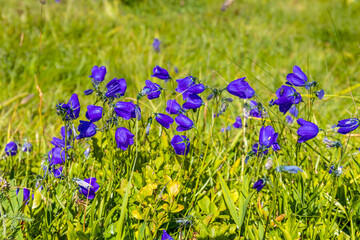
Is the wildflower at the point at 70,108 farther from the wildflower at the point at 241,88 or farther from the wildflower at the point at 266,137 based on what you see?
the wildflower at the point at 266,137

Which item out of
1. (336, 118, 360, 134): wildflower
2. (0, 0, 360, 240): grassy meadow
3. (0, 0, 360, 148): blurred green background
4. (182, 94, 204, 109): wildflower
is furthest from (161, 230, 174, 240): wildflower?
(0, 0, 360, 148): blurred green background

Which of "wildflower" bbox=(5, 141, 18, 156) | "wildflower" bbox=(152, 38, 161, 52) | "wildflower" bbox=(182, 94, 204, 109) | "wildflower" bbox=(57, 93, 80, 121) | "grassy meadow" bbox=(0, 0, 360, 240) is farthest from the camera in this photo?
"wildflower" bbox=(152, 38, 161, 52)

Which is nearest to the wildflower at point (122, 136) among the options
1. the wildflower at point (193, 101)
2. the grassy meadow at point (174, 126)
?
the grassy meadow at point (174, 126)

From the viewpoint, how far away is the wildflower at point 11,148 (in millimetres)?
2176

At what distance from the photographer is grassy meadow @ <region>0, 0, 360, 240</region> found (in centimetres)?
163

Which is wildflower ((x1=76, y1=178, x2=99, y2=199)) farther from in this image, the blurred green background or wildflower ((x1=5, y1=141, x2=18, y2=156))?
the blurred green background

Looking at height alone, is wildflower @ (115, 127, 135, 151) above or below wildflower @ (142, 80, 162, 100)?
below

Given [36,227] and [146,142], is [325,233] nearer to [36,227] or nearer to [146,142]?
[146,142]

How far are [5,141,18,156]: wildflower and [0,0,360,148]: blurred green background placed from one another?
352mm

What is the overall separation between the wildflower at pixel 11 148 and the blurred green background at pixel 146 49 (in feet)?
1.16

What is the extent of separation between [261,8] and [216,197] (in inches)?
280

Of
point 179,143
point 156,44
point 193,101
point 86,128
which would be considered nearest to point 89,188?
point 86,128

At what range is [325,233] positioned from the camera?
161cm

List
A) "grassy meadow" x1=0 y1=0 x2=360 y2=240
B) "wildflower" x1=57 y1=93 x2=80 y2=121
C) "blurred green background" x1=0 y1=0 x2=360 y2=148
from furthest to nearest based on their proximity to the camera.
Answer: "blurred green background" x1=0 y1=0 x2=360 y2=148
"grassy meadow" x1=0 y1=0 x2=360 y2=240
"wildflower" x1=57 y1=93 x2=80 y2=121
